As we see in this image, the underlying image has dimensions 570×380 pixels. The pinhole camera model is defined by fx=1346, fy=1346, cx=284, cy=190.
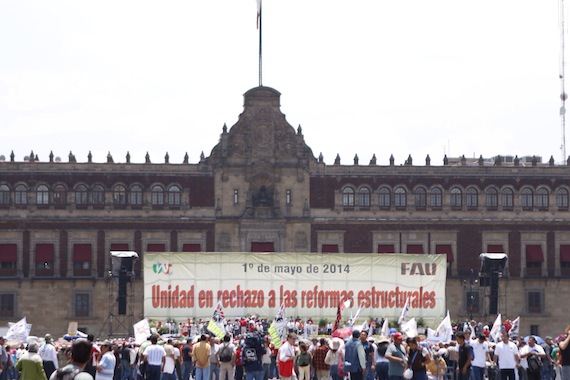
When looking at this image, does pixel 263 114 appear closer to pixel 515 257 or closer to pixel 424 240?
pixel 424 240

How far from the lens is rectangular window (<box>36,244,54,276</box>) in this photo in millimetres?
77500

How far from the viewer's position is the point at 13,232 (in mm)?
77562

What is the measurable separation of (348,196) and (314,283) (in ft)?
55.7

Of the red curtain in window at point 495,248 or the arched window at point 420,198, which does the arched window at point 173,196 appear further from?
the red curtain in window at point 495,248

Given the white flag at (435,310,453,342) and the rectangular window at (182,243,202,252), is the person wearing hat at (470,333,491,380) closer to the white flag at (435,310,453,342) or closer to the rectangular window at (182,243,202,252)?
the white flag at (435,310,453,342)

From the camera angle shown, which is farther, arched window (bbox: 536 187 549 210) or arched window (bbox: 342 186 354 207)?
arched window (bbox: 536 187 549 210)

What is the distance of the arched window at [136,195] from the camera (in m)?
78.8

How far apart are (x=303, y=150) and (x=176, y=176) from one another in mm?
7612

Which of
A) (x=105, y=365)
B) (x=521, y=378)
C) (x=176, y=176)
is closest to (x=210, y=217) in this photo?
(x=176, y=176)

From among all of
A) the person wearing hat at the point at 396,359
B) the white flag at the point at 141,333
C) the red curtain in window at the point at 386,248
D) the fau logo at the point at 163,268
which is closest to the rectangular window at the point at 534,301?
the red curtain in window at the point at 386,248

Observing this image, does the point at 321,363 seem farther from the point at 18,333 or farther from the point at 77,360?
the point at 77,360

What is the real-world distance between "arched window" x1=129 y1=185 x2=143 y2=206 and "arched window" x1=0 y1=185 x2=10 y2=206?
277 inches

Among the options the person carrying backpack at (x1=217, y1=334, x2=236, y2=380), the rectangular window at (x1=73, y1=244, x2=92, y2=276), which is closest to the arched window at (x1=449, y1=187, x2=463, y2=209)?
the rectangular window at (x1=73, y1=244, x2=92, y2=276)

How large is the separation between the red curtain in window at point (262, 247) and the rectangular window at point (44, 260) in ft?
38.3
